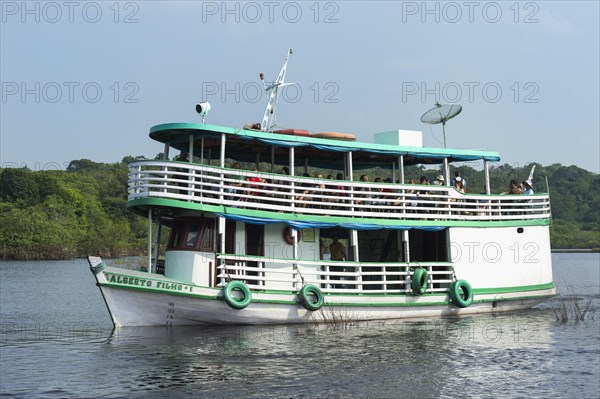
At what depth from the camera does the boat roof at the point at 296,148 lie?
19656 millimetres

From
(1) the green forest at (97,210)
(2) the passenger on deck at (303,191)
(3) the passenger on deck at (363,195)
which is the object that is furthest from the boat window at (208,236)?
(1) the green forest at (97,210)

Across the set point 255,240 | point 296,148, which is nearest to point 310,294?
point 255,240

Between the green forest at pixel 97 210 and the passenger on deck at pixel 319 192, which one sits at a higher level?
the green forest at pixel 97 210

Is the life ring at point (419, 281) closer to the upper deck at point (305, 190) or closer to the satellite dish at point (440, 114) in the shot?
the upper deck at point (305, 190)

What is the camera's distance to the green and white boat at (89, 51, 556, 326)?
19016 mm

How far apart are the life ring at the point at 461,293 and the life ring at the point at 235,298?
6.40 metres

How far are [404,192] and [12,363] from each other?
11438 millimetres

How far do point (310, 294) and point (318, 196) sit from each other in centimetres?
256

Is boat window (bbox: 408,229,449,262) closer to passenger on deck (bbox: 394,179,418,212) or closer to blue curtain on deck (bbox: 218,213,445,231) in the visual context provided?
blue curtain on deck (bbox: 218,213,445,231)

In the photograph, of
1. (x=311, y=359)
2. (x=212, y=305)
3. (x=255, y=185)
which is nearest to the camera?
(x=311, y=359)

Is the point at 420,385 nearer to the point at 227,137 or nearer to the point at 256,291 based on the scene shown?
the point at 256,291

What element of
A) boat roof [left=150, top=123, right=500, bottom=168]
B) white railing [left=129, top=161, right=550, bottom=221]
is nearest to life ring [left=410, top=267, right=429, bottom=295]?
white railing [left=129, top=161, right=550, bottom=221]

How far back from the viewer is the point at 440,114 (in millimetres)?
25047

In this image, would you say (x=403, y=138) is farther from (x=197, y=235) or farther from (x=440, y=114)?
(x=197, y=235)
